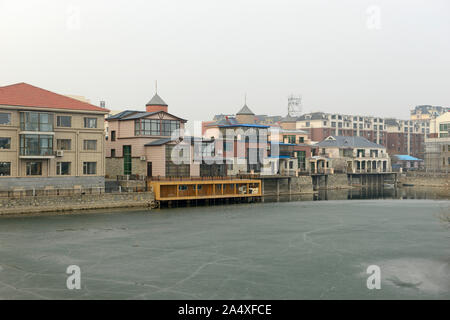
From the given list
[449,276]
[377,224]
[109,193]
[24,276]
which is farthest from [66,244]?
[377,224]

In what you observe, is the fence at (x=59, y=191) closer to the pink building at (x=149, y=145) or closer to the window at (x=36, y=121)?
the pink building at (x=149, y=145)

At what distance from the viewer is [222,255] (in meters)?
32.4

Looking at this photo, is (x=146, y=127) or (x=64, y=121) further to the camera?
(x=146, y=127)

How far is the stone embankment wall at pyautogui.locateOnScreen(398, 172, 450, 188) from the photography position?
10256 cm

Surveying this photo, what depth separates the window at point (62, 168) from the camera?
54125mm

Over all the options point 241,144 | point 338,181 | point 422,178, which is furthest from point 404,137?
point 241,144

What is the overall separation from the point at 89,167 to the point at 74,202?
6.48 meters

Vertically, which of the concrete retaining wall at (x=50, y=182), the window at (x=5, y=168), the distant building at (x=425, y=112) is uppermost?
the distant building at (x=425, y=112)

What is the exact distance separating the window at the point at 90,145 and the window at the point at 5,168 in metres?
8.62

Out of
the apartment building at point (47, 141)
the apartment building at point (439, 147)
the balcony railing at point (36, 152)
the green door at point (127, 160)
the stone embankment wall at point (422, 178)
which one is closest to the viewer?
the apartment building at point (47, 141)

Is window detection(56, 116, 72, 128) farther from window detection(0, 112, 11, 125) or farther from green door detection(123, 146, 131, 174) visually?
green door detection(123, 146, 131, 174)

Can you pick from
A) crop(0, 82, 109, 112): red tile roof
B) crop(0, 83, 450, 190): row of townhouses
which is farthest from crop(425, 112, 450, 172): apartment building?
crop(0, 82, 109, 112): red tile roof

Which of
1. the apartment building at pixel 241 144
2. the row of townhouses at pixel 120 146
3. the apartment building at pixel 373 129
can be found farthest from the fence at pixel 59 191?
the apartment building at pixel 373 129

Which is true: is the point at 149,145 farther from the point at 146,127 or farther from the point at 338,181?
the point at 338,181
